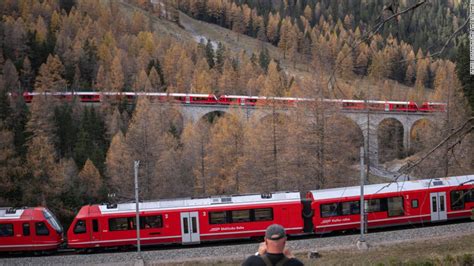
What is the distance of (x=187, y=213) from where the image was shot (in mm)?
23094

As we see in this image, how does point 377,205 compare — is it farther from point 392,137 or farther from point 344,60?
point 392,137

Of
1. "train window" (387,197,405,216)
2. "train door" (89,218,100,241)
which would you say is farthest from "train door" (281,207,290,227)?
"train door" (89,218,100,241)

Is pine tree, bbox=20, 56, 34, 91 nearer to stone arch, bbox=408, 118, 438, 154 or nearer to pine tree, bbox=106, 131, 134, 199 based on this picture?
pine tree, bbox=106, 131, 134, 199

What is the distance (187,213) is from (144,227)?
209 cm

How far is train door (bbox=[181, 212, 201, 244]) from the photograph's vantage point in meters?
23.1

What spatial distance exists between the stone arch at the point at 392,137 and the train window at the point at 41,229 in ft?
134

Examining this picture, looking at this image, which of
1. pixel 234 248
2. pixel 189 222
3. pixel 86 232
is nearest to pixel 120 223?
pixel 86 232

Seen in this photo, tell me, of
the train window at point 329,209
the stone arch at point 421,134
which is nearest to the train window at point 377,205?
the train window at point 329,209

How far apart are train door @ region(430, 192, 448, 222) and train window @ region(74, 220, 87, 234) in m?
16.1

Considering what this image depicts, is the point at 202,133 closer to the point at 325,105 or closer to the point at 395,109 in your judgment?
the point at 325,105

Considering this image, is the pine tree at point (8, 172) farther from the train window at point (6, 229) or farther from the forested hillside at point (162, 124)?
the train window at point (6, 229)

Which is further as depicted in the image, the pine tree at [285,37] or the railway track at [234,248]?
the pine tree at [285,37]

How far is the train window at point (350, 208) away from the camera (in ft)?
76.1

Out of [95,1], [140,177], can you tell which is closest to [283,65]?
[95,1]
